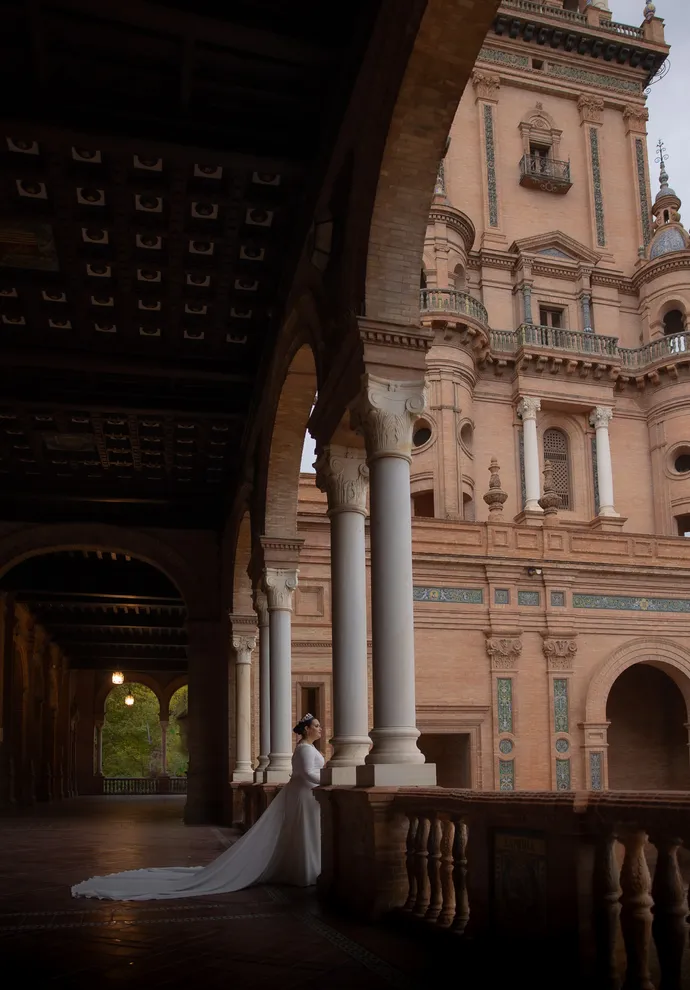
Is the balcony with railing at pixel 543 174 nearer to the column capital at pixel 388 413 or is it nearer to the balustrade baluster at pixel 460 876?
the column capital at pixel 388 413

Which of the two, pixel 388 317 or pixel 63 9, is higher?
pixel 63 9

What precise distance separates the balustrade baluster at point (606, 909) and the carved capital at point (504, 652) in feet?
54.2

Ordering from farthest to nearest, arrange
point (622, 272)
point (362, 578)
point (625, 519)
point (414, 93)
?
1. point (622, 272)
2. point (625, 519)
3. point (362, 578)
4. point (414, 93)

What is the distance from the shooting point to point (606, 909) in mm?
4332

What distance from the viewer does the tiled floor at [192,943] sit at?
5102 mm

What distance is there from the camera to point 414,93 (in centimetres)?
647

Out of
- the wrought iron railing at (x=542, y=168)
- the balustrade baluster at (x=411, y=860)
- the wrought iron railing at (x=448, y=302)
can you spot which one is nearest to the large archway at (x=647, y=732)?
the wrought iron railing at (x=448, y=302)

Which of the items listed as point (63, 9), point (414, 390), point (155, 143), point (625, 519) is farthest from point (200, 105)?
point (625, 519)

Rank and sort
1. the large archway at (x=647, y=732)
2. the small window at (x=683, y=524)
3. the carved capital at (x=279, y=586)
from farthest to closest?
1. the small window at (x=683, y=524)
2. the large archway at (x=647, y=732)
3. the carved capital at (x=279, y=586)

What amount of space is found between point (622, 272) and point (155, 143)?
27.1 metres

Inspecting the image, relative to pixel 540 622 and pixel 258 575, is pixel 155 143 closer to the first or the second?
pixel 258 575

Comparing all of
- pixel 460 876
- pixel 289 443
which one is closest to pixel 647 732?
pixel 289 443

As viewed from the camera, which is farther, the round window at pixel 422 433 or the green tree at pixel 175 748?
the green tree at pixel 175 748

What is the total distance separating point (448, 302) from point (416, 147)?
69.1ft
